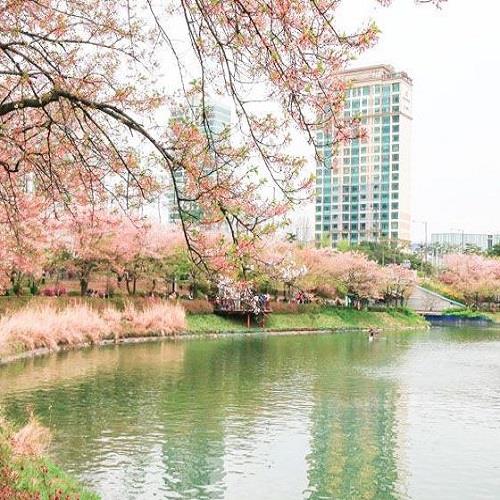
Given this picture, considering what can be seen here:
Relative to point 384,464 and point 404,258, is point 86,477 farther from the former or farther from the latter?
point 404,258

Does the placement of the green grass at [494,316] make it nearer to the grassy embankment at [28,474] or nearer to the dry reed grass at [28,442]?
the dry reed grass at [28,442]

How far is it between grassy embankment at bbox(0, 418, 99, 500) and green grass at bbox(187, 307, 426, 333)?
82.5ft

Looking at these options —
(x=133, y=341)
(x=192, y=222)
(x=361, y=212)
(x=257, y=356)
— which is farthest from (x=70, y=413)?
(x=361, y=212)

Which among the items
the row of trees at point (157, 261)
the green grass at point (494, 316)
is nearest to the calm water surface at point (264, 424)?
the row of trees at point (157, 261)

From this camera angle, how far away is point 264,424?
1323 centimetres

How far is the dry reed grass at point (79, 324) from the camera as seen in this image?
22978mm

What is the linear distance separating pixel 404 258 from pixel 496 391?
6260 centimetres

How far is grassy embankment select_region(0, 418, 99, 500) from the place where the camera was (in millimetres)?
6164

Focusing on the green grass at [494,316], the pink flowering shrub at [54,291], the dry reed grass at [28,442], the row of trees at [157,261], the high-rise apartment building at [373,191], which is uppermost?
the high-rise apartment building at [373,191]

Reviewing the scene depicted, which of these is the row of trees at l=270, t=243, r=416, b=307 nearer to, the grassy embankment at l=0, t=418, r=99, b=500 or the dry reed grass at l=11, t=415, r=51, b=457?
the dry reed grass at l=11, t=415, r=51, b=457

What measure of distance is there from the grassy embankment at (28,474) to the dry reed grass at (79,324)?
12827mm

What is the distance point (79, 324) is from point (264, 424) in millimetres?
15070

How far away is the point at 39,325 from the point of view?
24.2 m

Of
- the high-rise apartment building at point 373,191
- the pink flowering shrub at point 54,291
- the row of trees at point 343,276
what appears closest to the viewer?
the pink flowering shrub at point 54,291
